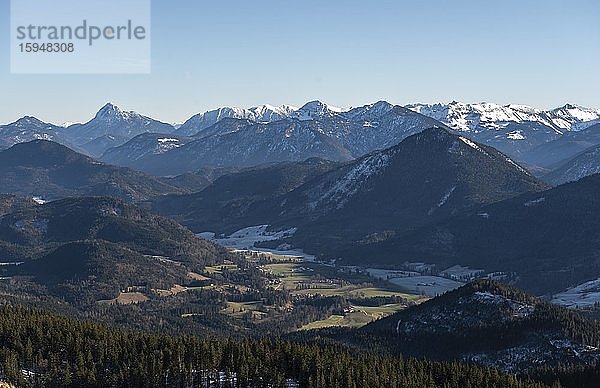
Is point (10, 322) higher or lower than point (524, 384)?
higher

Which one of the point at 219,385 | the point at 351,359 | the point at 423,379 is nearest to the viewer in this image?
the point at 219,385

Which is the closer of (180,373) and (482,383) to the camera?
(180,373)

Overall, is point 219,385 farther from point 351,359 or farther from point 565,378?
point 565,378

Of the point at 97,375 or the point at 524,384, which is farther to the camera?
the point at 524,384

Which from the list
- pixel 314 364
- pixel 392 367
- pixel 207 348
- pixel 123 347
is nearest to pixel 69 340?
pixel 123 347

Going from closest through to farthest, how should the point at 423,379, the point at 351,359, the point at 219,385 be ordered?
1. the point at 219,385
2. the point at 423,379
3. the point at 351,359

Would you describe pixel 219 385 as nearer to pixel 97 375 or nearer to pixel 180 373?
pixel 180 373

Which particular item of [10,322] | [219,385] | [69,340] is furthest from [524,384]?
[10,322]

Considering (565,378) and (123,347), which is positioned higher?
(123,347)
